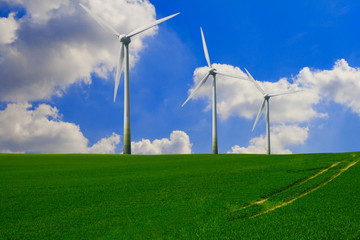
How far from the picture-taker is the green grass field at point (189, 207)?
14922mm

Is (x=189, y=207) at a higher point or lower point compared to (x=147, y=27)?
lower

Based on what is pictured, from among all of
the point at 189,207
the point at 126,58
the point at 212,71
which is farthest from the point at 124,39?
the point at 189,207

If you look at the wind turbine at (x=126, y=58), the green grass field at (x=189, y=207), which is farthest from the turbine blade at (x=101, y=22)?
the green grass field at (x=189, y=207)

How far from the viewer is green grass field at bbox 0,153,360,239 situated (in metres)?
14.9

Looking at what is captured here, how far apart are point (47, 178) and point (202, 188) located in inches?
700

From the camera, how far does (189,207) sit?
63.5 feet

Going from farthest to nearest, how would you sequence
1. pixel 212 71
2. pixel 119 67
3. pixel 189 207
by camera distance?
pixel 212 71
pixel 119 67
pixel 189 207

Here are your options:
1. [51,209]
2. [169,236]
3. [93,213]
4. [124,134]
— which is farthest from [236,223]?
[124,134]

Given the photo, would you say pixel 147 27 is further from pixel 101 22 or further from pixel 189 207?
pixel 189 207

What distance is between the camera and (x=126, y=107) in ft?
219

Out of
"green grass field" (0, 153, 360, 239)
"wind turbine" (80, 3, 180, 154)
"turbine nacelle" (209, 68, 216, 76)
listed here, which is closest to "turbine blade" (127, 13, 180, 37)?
"wind turbine" (80, 3, 180, 154)

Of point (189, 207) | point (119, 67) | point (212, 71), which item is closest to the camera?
point (189, 207)

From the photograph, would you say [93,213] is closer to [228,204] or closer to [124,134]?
[228,204]

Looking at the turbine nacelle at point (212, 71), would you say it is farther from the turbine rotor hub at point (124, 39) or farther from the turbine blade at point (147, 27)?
the turbine rotor hub at point (124, 39)
